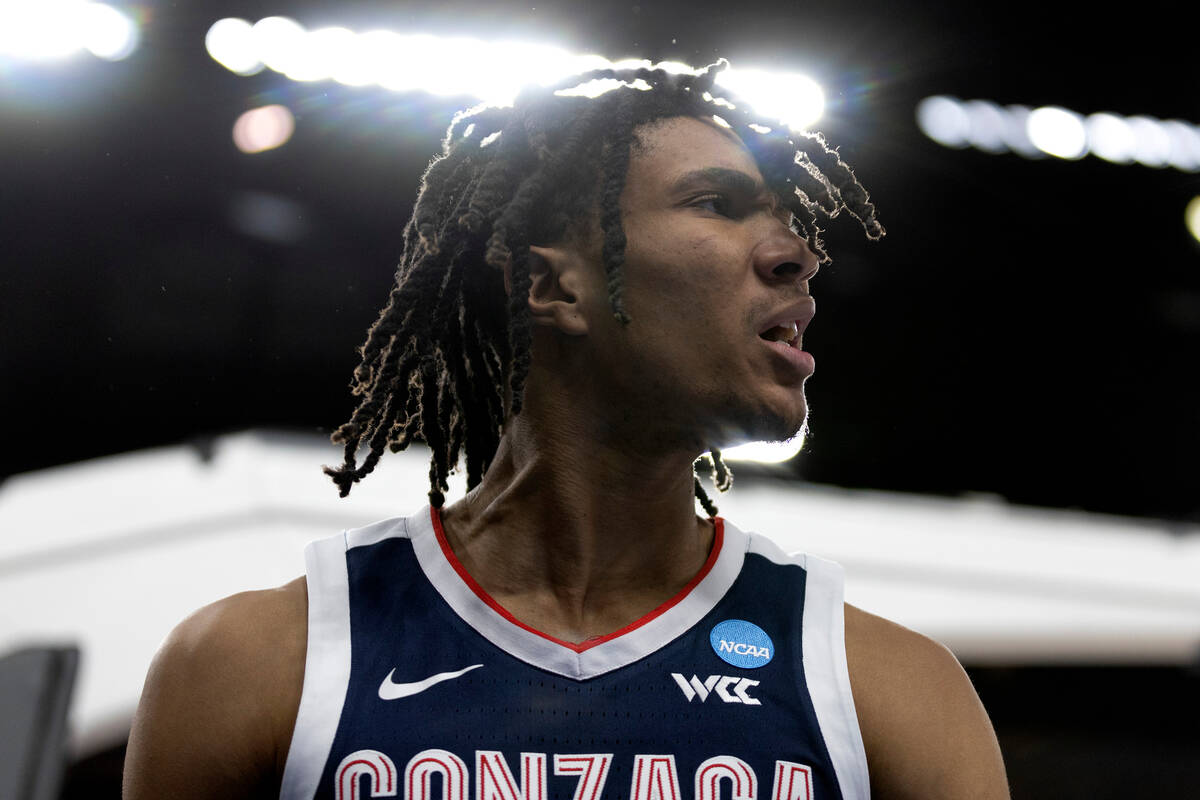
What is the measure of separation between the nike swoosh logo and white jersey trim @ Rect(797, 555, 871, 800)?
499 millimetres

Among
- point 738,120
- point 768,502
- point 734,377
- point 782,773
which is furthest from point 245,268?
point 782,773

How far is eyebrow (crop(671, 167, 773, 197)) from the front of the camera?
167 centimetres

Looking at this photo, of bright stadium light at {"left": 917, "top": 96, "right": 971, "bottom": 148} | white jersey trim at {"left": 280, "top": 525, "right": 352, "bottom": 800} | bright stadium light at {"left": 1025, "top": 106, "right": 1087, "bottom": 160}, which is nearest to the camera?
white jersey trim at {"left": 280, "top": 525, "right": 352, "bottom": 800}

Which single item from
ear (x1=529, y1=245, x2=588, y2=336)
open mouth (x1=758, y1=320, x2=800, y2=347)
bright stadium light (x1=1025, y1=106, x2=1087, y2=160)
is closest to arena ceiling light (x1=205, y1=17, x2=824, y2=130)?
bright stadium light (x1=1025, y1=106, x2=1087, y2=160)

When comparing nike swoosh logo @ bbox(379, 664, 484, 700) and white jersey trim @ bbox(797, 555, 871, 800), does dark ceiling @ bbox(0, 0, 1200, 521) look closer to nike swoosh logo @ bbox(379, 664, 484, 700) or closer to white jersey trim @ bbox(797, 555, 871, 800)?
white jersey trim @ bbox(797, 555, 871, 800)

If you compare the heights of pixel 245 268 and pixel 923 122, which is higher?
pixel 923 122

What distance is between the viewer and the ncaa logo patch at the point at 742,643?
157cm

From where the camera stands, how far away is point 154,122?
3539 millimetres

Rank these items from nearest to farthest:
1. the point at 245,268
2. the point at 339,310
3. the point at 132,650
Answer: the point at 132,650, the point at 245,268, the point at 339,310

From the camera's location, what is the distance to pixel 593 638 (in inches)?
61.9

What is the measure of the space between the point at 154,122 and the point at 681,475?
258cm

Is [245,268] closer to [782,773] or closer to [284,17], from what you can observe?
[284,17]

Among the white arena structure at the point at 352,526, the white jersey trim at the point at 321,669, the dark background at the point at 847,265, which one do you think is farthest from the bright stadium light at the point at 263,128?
the white jersey trim at the point at 321,669

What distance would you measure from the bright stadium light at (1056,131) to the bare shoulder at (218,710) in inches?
150
